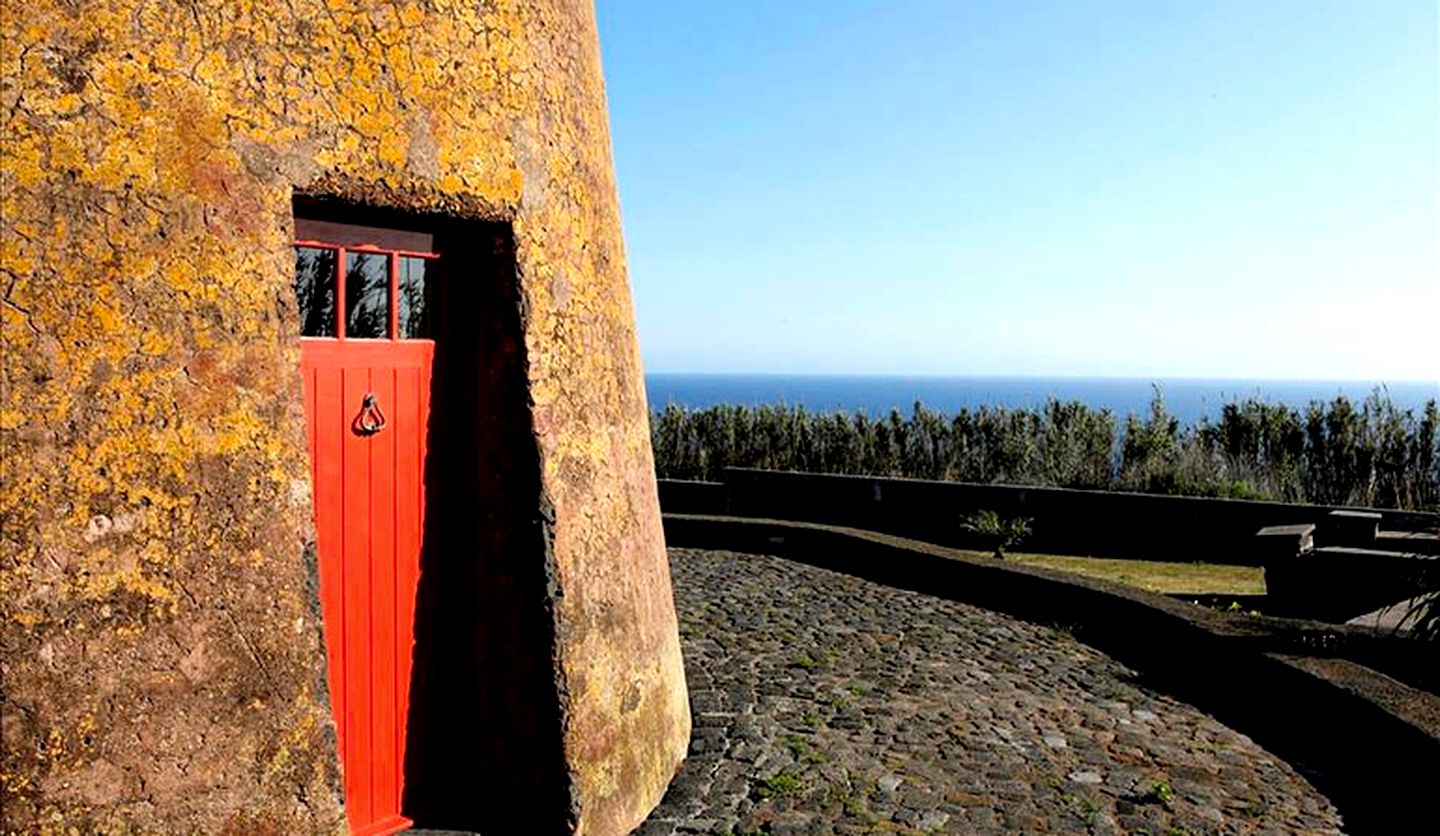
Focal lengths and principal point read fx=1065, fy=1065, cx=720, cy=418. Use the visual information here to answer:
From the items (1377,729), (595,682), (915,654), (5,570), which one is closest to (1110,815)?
(1377,729)

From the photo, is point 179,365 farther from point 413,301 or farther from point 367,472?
point 413,301

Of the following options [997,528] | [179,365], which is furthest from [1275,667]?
[997,528]

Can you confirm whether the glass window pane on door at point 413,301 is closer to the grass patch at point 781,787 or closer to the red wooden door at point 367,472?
the red wooden door at point 367,472

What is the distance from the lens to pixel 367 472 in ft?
14.6

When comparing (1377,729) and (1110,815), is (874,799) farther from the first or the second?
(1377,729)

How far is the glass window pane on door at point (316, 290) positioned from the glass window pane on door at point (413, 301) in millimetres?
310

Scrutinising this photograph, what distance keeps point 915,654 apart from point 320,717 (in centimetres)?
584

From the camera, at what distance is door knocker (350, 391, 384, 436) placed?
4395mm

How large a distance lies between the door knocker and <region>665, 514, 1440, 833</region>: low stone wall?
5.16 metres

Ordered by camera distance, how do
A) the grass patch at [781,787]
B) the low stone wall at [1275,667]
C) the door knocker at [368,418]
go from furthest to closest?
the low stone wall at [1275,667], the grass patch at [781,787], the door knocker at [368,418]

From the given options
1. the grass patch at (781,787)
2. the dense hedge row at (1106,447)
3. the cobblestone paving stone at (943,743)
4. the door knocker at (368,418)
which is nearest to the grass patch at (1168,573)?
the dense hedge row at (1106,447)

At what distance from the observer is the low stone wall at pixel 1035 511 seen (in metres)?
14.1

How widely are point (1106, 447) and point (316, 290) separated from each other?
16.5 meters

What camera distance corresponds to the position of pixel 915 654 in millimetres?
8625
